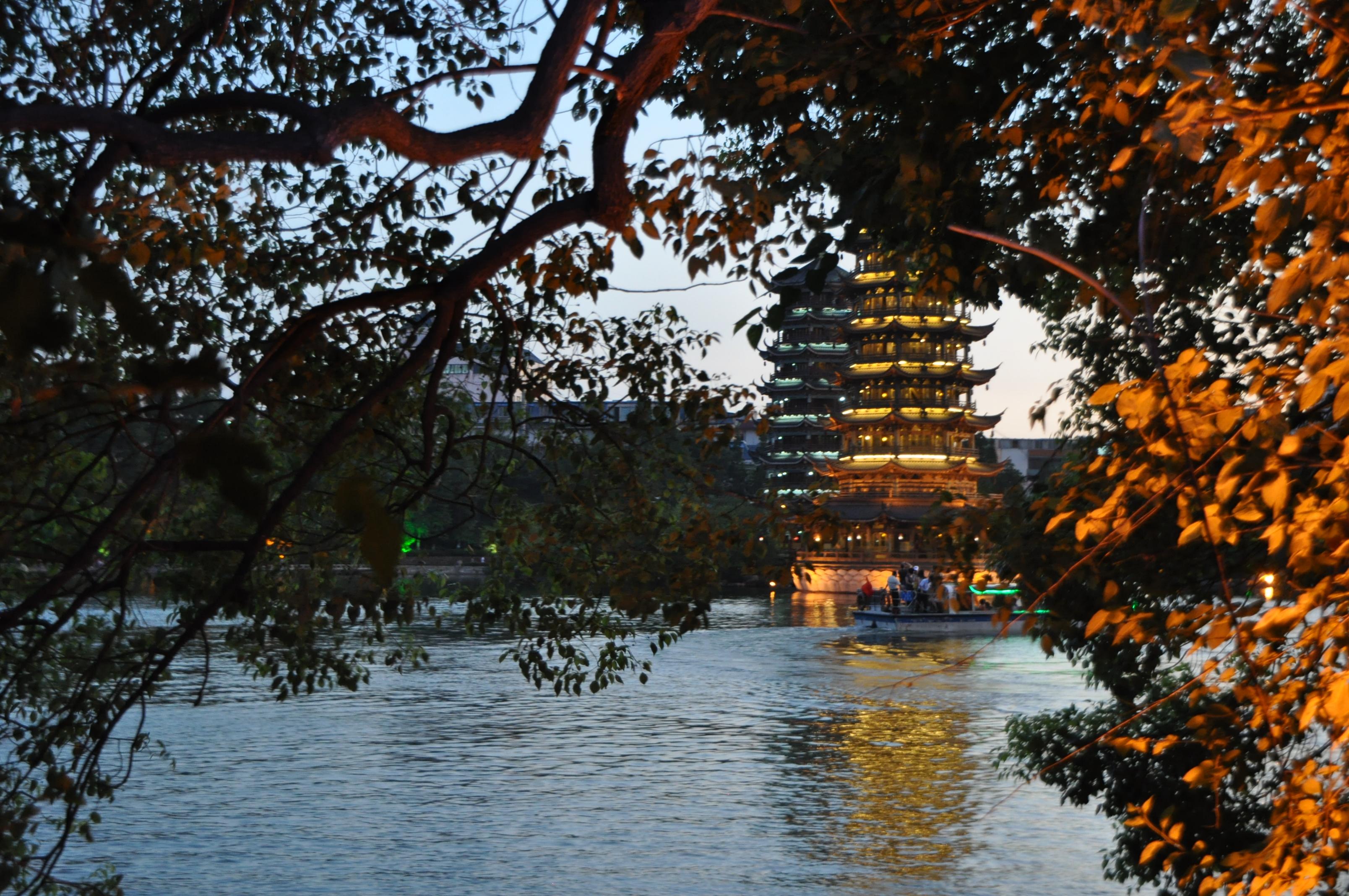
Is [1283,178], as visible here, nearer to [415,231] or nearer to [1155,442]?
[1155,442]

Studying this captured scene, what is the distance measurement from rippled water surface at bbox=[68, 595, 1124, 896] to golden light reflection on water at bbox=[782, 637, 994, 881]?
4 cm

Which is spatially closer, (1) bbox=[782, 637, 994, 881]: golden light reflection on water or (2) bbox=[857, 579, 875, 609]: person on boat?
(1) bbox=[782, 637, 994, 881]: golden light reflection on water

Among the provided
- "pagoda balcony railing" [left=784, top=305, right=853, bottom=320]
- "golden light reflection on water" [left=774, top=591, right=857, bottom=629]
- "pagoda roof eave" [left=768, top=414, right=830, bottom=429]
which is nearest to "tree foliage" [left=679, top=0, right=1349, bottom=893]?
"golden light reflection on water" [left=774, top=591, right=857, bottom=629]

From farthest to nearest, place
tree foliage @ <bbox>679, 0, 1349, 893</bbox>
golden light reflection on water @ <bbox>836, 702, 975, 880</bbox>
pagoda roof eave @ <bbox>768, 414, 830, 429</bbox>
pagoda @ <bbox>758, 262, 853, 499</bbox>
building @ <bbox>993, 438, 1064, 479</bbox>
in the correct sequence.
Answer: building @ <bbox>993, 438, 1064, 479</bbox>, pagoda roof eave @ <bbox>768, 414, 830, 429</bbox>, pagoda @ <bbox>758, 262, 853, 499</bbox>, golden light reflection on water @ <bbox>836, 702, 975, 880</bbox>, tree foliage @ <bbox>679, 0, 1349, 893</bbox>

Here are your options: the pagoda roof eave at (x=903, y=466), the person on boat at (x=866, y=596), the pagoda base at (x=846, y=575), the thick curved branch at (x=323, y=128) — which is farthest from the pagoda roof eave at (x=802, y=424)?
the thick curved branch at (x=323, y=128)

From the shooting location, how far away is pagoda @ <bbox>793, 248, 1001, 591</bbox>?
4050 cm

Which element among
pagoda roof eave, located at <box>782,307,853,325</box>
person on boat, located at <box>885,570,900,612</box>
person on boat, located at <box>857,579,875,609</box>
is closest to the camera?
person on boat, located at <box>885,570,900,612</box>

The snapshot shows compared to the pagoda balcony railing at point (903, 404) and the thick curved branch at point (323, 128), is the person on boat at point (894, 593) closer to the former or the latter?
the pagoda balcony railing at point (903, 404)

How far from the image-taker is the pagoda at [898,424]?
40500 mm

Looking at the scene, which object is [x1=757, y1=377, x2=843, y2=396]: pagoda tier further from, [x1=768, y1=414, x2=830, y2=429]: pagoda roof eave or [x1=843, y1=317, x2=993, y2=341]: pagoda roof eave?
[x1=843, y1=317, x2=993, y2=341]: pagoda roof eave

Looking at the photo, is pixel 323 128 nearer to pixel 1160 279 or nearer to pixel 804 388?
pixel 1160 279

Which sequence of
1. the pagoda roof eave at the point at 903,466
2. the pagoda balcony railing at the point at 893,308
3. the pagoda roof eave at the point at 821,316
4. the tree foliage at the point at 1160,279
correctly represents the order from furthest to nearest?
the pagoda roof eave at the point at 821,316
the pagoda roof eave at the point at 903,466
the pagoda balcony railing at the point at 893,308
the tree foliage at the point at 1160,279

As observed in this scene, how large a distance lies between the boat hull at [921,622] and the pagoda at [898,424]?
27.2ft

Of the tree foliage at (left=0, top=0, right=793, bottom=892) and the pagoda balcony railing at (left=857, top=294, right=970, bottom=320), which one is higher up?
the pagoda balcony railing at (left=857, top=294, right=970, bottom=320)
